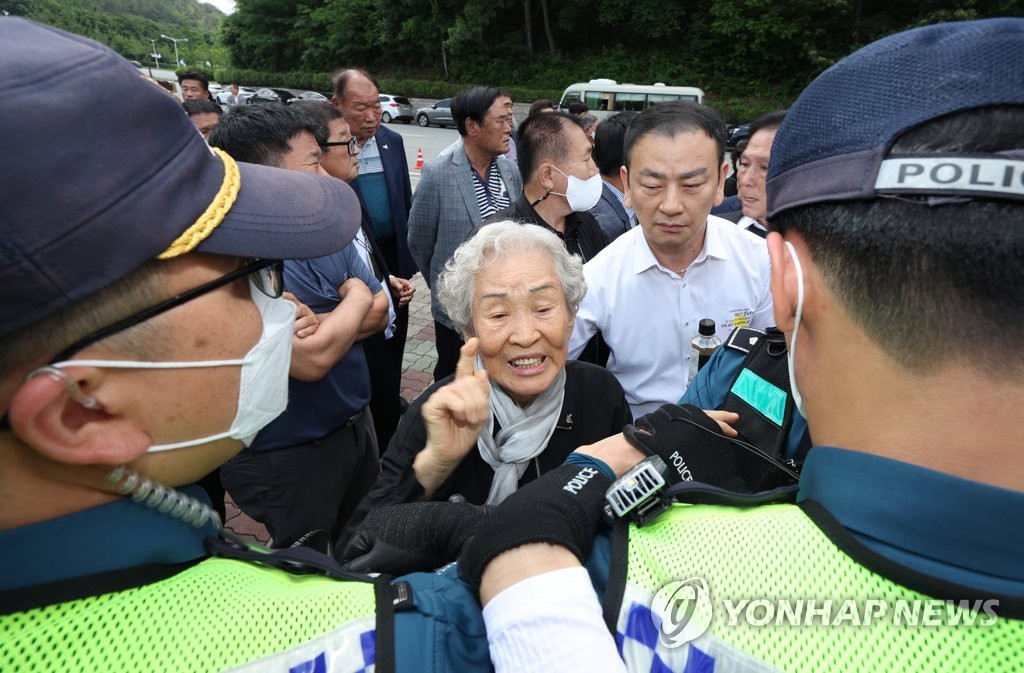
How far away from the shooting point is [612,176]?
4.89 metres

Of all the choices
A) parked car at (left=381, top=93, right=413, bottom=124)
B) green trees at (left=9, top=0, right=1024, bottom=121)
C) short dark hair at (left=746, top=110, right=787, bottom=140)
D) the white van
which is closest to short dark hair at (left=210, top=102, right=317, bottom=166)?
short dark hair at (left=746, top=110, right=787, bottom=140)

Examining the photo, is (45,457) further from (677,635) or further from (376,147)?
(376,147)

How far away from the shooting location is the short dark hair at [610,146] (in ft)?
15.8

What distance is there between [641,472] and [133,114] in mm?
910

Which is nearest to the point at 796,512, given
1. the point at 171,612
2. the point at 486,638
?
the point at 486,638

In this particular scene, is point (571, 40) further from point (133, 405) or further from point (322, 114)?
point (133, 405)

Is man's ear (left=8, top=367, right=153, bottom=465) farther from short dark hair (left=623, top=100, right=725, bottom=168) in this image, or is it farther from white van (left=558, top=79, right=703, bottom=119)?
white van (left=558, top=79, right=703, bottom=119)

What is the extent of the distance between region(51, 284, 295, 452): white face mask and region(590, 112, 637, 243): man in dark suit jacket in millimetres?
3375

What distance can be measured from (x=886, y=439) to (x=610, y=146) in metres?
4.39

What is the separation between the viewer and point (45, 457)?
0.81 meters

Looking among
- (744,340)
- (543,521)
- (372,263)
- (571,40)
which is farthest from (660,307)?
(571,40)

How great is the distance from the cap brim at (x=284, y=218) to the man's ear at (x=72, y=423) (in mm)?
257

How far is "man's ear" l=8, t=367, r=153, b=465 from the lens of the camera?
29.2 inches

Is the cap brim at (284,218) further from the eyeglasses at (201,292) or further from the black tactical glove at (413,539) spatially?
the black tactical glove at (413,539)
